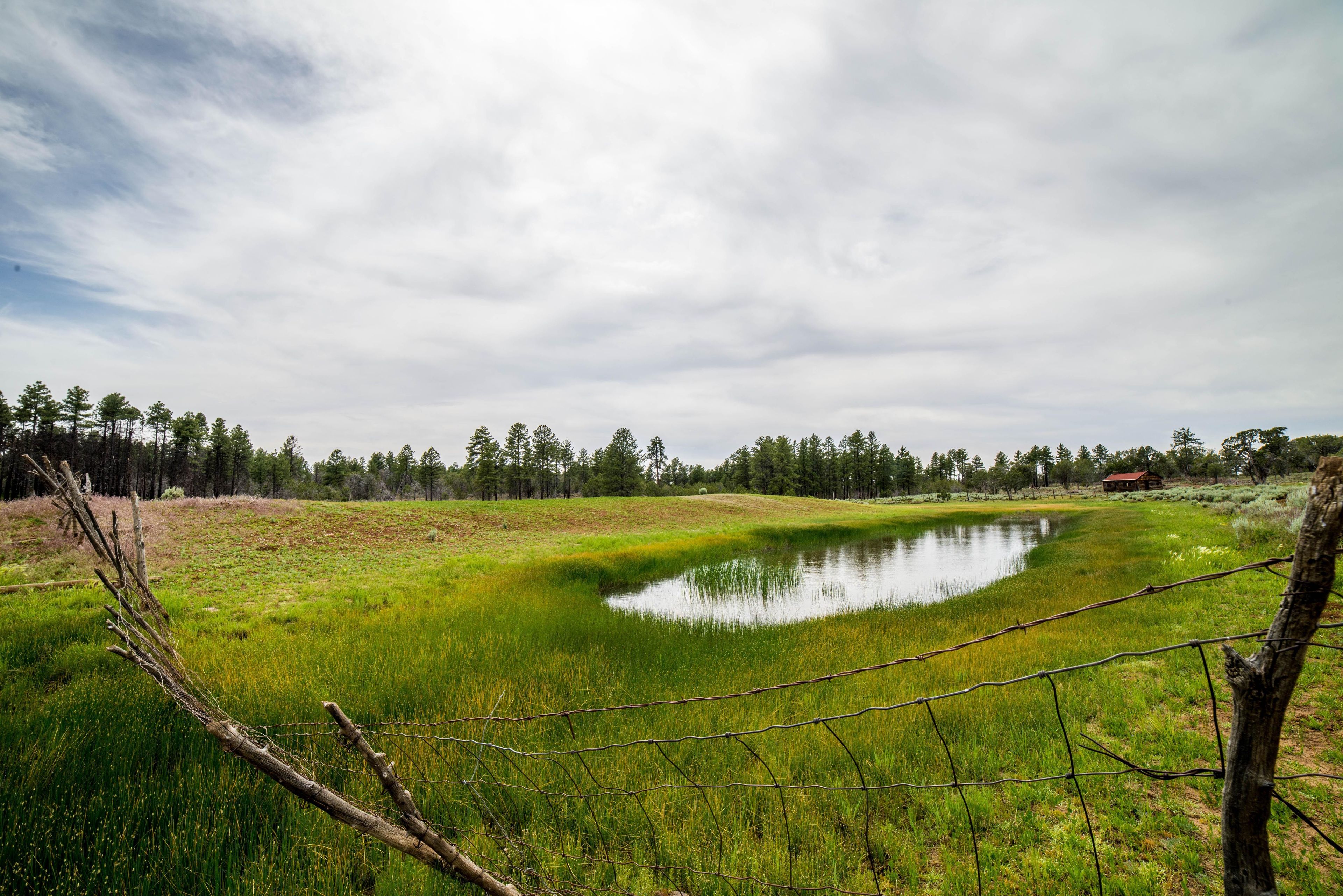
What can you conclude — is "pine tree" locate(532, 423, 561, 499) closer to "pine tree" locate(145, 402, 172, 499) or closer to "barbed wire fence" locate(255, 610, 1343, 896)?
"pine tree" locate(145, 402, 172, 499)

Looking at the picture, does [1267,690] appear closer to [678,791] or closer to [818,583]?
[678,791]

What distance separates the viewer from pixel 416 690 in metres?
6.07

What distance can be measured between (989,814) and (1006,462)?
14860 centimetres

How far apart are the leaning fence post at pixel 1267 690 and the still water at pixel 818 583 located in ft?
33.3

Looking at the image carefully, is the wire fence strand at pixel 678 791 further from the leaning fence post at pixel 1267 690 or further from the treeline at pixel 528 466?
the treeline at pixel 528 466

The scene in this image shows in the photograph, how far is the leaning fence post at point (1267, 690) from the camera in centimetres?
175

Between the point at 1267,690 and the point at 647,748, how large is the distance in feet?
14.1

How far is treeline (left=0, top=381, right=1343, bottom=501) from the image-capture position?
63750 mm

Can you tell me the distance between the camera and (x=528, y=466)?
9094 centimetres

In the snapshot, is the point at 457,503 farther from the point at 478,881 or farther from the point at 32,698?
the point at 478,881

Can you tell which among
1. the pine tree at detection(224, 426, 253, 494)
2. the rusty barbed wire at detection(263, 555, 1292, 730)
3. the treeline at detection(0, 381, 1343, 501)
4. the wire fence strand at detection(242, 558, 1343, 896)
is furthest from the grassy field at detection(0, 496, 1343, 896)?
the pine tree at detection(224, 426, 253, 494)

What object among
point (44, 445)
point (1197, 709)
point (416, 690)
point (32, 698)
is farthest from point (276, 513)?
point (44, 445)

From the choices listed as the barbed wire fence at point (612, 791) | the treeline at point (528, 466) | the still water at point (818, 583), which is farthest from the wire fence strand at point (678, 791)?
the treeline at point (528, 466)

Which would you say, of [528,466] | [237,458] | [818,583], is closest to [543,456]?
[528,466]
